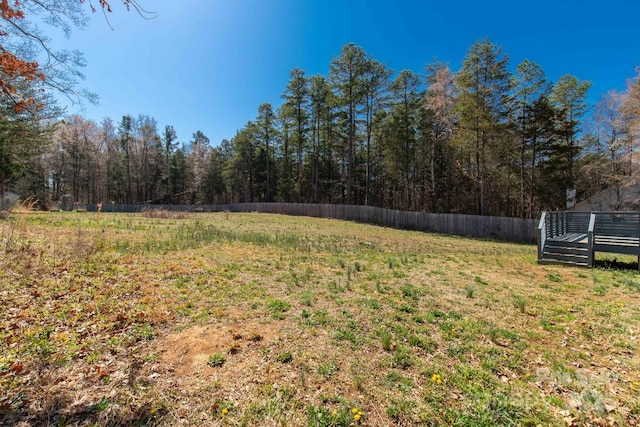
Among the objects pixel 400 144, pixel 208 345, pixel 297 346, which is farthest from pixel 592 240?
pixel 400 144

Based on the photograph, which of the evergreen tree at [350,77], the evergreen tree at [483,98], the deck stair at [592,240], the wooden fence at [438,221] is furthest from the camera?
the evergreen tree at [350,77]

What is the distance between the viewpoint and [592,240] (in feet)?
26.8

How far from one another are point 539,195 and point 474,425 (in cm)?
2573

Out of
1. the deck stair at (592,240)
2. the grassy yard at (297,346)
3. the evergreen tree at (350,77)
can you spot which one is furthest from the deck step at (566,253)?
the evergreen tree at (350,77)

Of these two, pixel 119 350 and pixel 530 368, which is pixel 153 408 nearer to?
pixel 119 350

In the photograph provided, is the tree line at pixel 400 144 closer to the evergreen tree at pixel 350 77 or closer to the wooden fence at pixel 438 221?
the evergreen tree at pixel 350 77

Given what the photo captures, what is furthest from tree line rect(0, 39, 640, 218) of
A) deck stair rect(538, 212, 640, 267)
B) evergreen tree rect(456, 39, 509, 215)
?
deck stair rect(538, 212, 640, 267)

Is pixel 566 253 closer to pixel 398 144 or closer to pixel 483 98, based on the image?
pixel 483 98

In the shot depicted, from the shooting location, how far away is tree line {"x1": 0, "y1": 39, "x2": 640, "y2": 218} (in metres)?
18.8

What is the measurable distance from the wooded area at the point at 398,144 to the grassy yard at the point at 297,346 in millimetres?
3196

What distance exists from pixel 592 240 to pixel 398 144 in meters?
18.7

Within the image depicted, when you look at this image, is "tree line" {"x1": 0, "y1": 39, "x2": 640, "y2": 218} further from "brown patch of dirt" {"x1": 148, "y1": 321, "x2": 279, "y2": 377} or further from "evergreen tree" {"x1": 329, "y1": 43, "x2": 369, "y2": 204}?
"brown patch of dirt" {"x1": 148, "y1": 321, "x2": 279, "y2": 377}

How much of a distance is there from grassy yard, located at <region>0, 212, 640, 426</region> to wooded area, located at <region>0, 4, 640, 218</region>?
126 inches

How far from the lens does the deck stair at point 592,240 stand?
8109 millimetres
